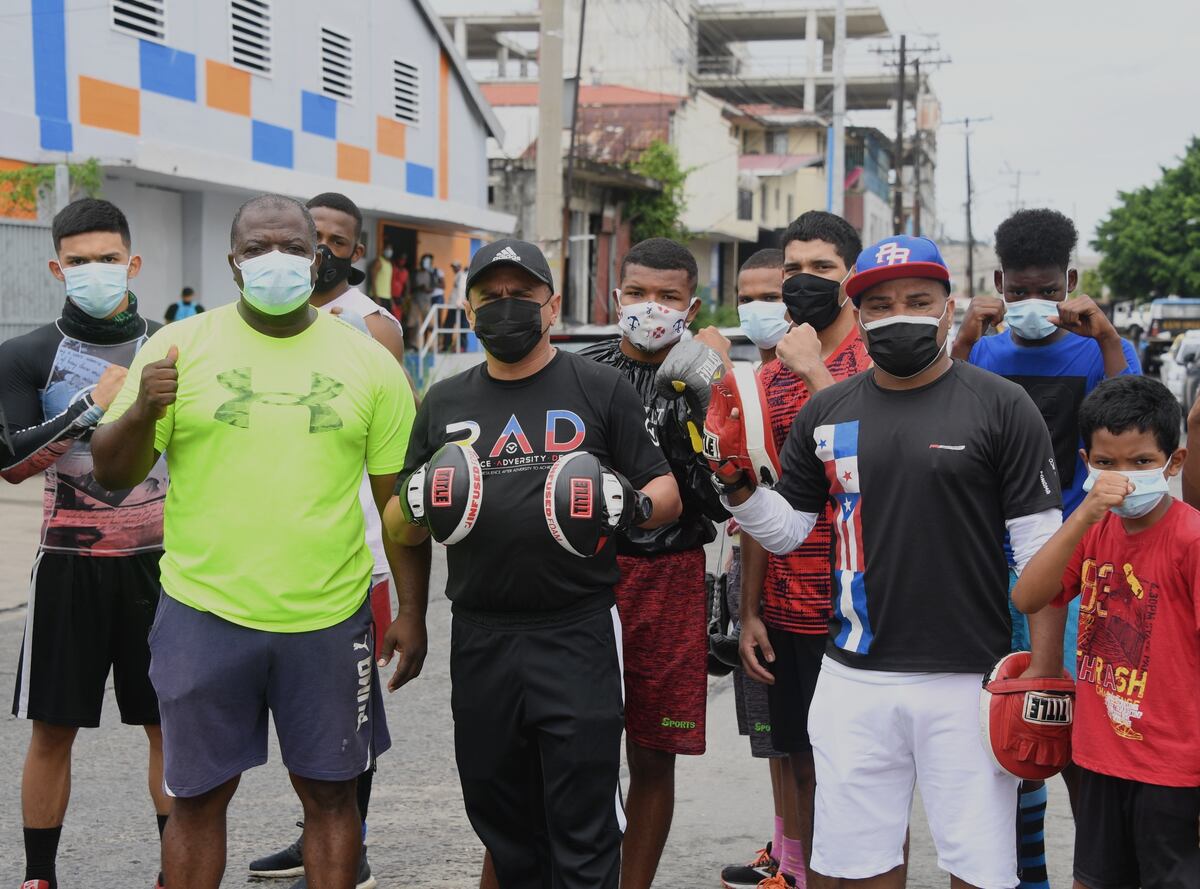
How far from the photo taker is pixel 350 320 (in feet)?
17.1

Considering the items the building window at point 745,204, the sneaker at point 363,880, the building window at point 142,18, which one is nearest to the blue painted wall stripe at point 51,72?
the building window at point 142,18

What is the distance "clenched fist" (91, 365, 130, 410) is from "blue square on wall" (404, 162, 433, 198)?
2249cm

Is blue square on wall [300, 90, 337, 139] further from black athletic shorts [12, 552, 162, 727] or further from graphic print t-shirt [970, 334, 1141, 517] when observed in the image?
graphic print t-shirt [970, 334, 1141, 517]

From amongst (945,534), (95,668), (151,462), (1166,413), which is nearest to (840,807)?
(945,534)

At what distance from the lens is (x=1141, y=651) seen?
143 inches

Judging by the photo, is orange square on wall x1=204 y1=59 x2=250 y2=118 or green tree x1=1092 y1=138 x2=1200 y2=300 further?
green tree x1=1092 y1=138 x2=1200 y2=300

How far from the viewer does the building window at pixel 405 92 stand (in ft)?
83.9

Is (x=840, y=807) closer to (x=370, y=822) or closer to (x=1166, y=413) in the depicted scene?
(x=1166, y=413)

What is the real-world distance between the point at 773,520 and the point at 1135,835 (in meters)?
1.26

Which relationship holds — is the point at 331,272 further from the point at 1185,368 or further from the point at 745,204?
the point at 745,204

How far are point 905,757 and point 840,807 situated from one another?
22cm

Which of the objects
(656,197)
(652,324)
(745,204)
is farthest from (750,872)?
(745,204)

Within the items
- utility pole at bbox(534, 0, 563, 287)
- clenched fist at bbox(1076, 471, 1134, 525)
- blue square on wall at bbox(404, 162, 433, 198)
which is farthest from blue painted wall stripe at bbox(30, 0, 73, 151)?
clenched fist at bbox(1076, 471, 1134, 525)

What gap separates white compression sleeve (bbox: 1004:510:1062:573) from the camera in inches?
143
